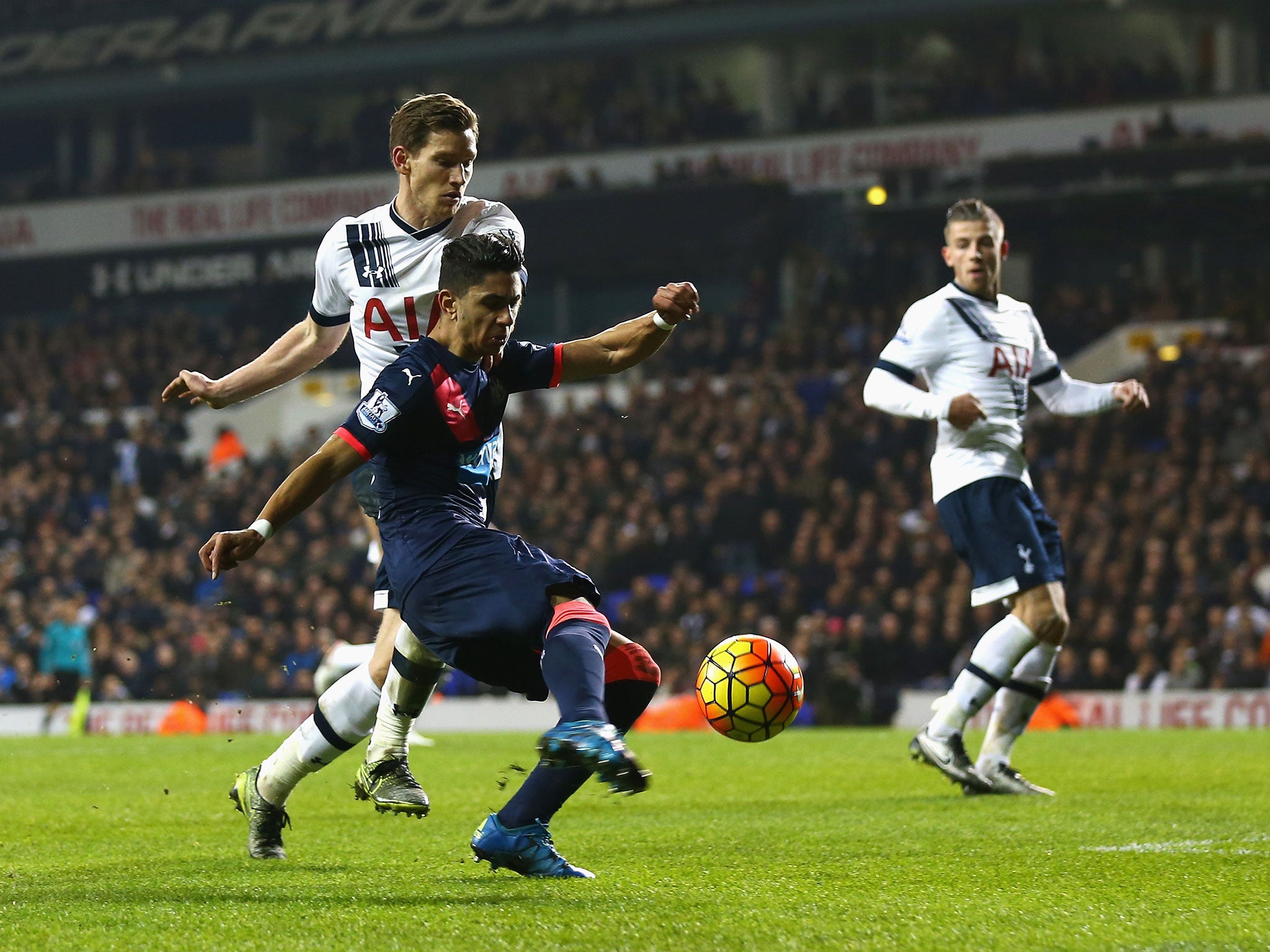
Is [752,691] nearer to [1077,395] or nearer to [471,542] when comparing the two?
[471,542]

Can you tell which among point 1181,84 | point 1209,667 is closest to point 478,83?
point 1181,84

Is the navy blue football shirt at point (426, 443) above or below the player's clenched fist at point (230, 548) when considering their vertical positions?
above

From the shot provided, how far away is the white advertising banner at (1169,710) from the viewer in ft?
48.8

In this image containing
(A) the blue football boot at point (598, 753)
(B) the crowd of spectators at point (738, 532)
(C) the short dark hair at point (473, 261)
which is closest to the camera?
(A) the blue football boot at point (598, 753)

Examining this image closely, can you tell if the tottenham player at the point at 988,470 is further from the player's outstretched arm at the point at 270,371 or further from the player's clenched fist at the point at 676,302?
the player's outstretched arm at the point at 270,371

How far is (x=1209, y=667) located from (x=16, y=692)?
13339 millimetres

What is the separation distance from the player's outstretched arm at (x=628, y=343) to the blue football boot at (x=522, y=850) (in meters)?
1.36

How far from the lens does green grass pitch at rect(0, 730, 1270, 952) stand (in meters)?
3.87

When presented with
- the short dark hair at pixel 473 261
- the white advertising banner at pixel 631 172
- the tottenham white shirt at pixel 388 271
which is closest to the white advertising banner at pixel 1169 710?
the tottenham white shirt at pixel 388 271

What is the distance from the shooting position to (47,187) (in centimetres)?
3409

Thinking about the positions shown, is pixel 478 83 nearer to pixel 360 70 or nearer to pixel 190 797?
pixel 360 70

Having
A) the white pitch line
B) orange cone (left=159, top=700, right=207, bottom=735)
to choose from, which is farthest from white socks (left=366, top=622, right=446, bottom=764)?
orange cone (left=159, top=700, right=207, bottom=735)

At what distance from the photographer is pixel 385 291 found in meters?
5.98

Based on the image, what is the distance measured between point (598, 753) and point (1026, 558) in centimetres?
414
